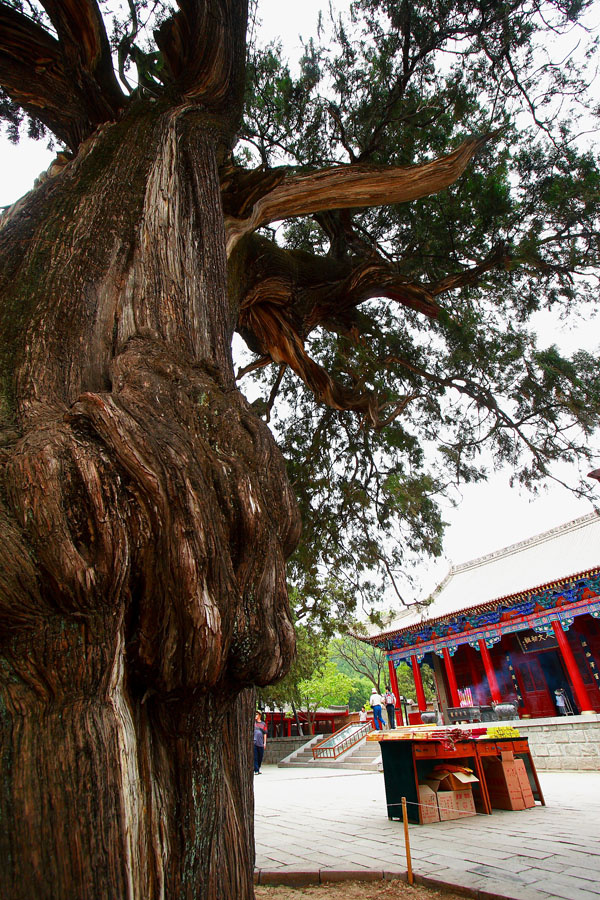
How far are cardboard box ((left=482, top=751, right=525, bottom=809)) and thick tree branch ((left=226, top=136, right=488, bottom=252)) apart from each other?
4.94 meters

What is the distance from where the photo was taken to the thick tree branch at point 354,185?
319 centimetres

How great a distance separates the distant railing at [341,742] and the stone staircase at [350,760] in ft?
0.50

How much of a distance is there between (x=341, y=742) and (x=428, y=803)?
10.2m

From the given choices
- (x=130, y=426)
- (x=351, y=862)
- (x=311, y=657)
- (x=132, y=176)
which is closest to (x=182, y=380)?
(x=130, y=426)

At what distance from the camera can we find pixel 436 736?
443 cm

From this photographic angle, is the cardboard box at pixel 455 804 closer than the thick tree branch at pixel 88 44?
No

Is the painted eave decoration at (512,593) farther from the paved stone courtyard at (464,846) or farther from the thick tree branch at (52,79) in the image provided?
the thick tree branch at (52,79)

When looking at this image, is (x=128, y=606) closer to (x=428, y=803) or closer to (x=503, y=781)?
(x=428, y=803)

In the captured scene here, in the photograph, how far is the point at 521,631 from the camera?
1365 cm

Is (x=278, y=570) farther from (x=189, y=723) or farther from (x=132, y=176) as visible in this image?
(x=132, y=176)

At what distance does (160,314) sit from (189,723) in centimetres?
128

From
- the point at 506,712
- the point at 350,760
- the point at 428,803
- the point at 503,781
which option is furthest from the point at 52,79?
Answer: the point at 350,760

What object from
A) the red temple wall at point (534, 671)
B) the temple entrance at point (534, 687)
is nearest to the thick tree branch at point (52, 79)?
the red temple wall at point (534, 671)

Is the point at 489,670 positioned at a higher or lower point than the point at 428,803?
higher
